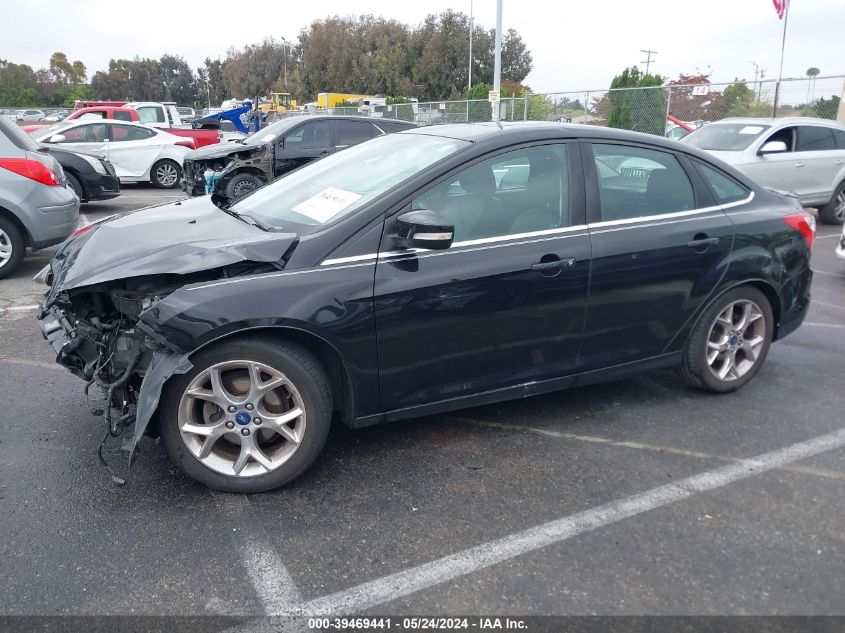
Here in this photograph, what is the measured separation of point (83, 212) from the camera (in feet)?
39.0

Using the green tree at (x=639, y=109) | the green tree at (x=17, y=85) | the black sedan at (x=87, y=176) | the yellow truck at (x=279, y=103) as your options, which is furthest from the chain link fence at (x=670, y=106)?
the green tree at (x=17, y=85)

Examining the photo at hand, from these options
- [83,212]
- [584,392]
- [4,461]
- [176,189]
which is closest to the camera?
[4,461]

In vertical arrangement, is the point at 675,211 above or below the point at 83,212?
above

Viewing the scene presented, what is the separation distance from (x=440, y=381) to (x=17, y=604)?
1.93m

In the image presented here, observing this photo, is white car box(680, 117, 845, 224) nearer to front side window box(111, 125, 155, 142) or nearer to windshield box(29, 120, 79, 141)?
front side window box(111, 125, 155, 142)

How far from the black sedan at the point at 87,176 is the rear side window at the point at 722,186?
32.4 feet

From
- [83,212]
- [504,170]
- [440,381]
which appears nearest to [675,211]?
[504,170]

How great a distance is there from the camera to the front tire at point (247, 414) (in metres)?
2.99

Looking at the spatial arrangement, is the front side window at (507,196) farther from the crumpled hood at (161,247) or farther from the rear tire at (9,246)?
the rear tire at (9,246)

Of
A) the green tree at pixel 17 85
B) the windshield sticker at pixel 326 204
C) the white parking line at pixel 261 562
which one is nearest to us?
the white parking line at pixel 261 562

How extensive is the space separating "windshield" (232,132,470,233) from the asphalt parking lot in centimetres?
122

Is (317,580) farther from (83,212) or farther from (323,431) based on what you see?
(83,212)

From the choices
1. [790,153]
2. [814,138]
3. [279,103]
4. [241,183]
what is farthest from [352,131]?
[279,103]

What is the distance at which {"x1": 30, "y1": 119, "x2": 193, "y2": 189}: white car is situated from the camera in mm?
14234
